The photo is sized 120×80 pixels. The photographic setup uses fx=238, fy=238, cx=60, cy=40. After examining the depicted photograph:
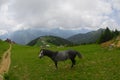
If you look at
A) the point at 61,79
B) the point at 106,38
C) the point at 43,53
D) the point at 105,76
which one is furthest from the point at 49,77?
the point at 106,38

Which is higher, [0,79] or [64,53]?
[64,53]

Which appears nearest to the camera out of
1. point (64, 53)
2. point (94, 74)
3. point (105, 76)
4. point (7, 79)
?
point (105, 76)

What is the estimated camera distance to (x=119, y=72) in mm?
26047

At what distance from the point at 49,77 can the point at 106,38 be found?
65.8 metres

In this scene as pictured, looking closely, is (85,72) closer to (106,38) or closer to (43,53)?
(43,53)

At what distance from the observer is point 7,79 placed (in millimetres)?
27703

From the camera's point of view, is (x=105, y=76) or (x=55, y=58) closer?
(x=105, y=76)

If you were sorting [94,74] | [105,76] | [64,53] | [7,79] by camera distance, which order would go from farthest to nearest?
[64,53] → [7,79] → [94,74] → [105,76]

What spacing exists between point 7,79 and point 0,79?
99 cm

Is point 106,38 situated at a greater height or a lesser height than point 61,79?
greater

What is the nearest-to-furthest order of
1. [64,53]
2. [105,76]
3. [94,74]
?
[105,76], [94,74], [64,53]

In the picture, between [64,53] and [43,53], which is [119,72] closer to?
[64,53]

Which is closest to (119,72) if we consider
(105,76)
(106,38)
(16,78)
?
(105,76)

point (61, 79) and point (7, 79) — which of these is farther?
point (7, 79)
